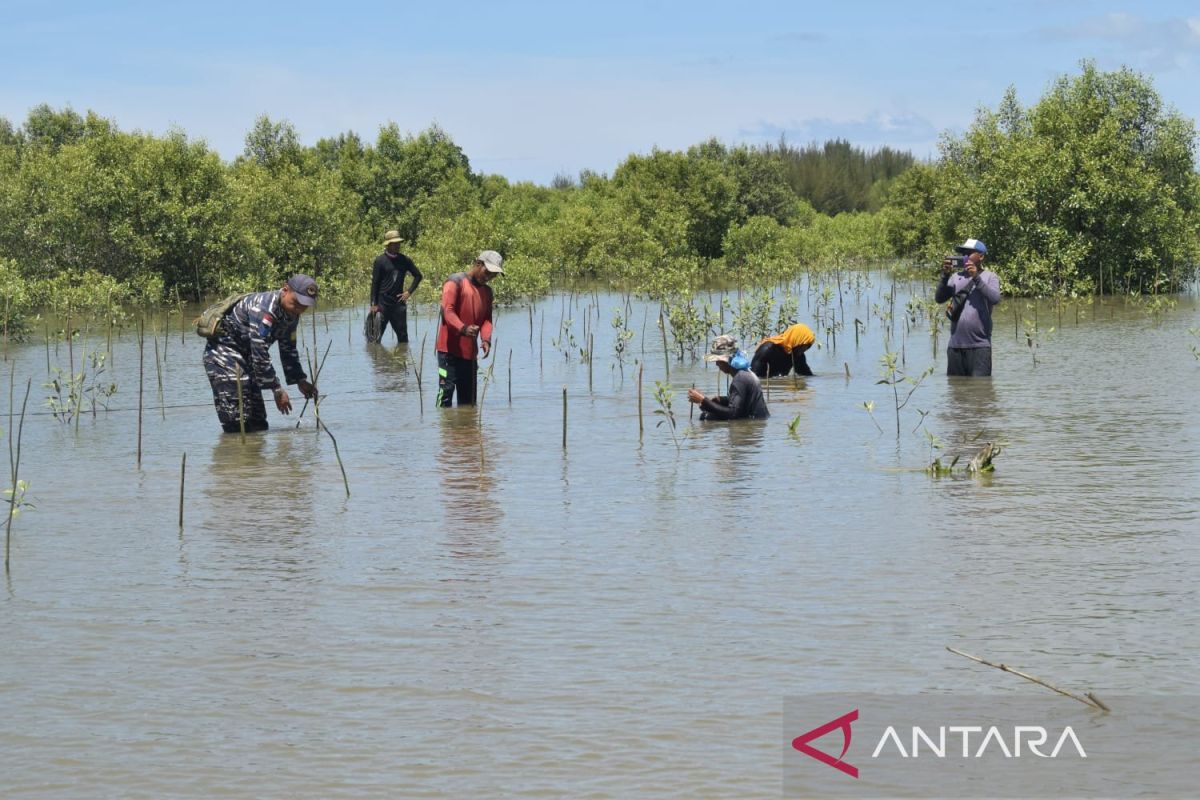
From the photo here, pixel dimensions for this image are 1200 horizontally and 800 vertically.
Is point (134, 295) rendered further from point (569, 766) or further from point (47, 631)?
point (569, 766)

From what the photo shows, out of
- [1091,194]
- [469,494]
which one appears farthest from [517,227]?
[469,494]

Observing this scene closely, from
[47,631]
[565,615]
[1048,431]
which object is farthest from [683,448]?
[47,631]

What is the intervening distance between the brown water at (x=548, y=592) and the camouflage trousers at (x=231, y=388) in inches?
10.0

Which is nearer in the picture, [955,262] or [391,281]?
[955,262]

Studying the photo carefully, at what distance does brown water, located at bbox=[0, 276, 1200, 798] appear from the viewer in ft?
18.5

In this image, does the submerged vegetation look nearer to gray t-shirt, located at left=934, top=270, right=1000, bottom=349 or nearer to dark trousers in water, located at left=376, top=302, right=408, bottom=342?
dark trousers in water, located at left=376, top=302, right=408, bottom=342

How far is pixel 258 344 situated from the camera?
12.4 m

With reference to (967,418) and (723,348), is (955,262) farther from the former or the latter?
(723,348)

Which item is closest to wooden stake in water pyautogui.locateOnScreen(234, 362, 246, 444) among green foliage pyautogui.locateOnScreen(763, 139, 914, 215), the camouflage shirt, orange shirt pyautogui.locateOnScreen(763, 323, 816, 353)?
the camouflage shirt

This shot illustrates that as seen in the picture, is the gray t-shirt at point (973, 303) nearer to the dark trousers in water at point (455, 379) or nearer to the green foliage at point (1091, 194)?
the dark trousers in water at point (455, 379)

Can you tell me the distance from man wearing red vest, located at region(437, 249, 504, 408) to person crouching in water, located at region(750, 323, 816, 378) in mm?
3771

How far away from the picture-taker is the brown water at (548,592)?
18.5 feet

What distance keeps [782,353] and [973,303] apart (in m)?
2.53

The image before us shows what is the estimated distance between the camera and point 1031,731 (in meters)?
5.59
